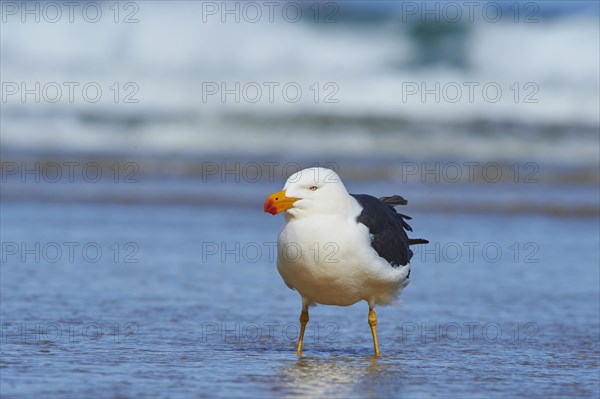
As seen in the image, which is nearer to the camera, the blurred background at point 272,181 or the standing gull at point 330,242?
the standing gull at point 330,242

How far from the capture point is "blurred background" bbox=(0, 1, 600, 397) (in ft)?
17.8

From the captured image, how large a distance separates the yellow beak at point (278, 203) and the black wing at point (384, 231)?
416 mm

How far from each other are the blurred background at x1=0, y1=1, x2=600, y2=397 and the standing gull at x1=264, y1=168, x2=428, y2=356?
39 cm

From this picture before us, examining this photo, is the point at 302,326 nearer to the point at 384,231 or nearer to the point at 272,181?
the point at 384,231

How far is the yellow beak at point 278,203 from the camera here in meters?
5.06

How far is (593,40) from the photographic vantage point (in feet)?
78.4

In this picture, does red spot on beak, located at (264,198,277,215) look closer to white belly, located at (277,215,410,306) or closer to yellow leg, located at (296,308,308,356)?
white belly, located at (277,215,410,306)

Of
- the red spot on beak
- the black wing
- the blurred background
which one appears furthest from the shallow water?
the red spot on beak

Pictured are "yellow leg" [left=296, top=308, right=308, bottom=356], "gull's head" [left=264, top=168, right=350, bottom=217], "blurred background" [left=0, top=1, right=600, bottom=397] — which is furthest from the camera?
"yellow leg" [left=296, top=308, right=308, bottom=356]

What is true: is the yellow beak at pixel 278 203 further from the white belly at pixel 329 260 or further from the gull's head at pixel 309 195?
the white belly at pixel 329 260

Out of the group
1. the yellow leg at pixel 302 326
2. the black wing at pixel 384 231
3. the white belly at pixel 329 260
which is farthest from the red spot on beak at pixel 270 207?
the yellow leg at pixel 302 326

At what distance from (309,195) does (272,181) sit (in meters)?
8.69

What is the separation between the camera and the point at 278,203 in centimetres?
511

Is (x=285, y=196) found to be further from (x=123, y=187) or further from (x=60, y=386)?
(x=123, y=187)
